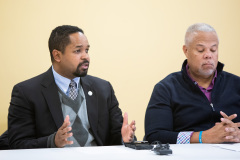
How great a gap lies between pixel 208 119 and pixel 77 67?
90 centimetres

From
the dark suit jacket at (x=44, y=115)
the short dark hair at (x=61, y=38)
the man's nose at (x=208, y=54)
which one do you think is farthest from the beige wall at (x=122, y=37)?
the man's nose at (x=208, y=54)

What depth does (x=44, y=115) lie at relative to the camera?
206cm

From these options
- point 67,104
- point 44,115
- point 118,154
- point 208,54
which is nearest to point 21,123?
point 44,115

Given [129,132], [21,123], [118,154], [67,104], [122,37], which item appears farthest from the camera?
[122,37]

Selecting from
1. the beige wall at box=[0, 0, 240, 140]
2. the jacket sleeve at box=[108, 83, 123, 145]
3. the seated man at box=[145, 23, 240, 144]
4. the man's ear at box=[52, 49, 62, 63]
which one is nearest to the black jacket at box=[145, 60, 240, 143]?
the seated man at box=[145, 23, 240, 144]

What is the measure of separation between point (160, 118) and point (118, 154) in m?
0.76

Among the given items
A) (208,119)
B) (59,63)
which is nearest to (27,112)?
(59,63)

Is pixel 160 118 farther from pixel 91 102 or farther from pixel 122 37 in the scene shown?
pixel 122 37

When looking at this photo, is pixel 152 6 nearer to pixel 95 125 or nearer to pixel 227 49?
pixel 227 49

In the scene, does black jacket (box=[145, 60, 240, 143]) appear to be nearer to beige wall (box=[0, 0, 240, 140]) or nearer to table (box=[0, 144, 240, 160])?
table (box=[0, 144, 240, 160])

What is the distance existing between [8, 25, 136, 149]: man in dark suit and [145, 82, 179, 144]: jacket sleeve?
8.0 inches

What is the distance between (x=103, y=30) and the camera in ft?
10.7

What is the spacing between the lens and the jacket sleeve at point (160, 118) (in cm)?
204

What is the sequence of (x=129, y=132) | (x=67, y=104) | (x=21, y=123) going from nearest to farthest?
(x=129, y=132), (x=21, y=123), (x=67, y=104)
